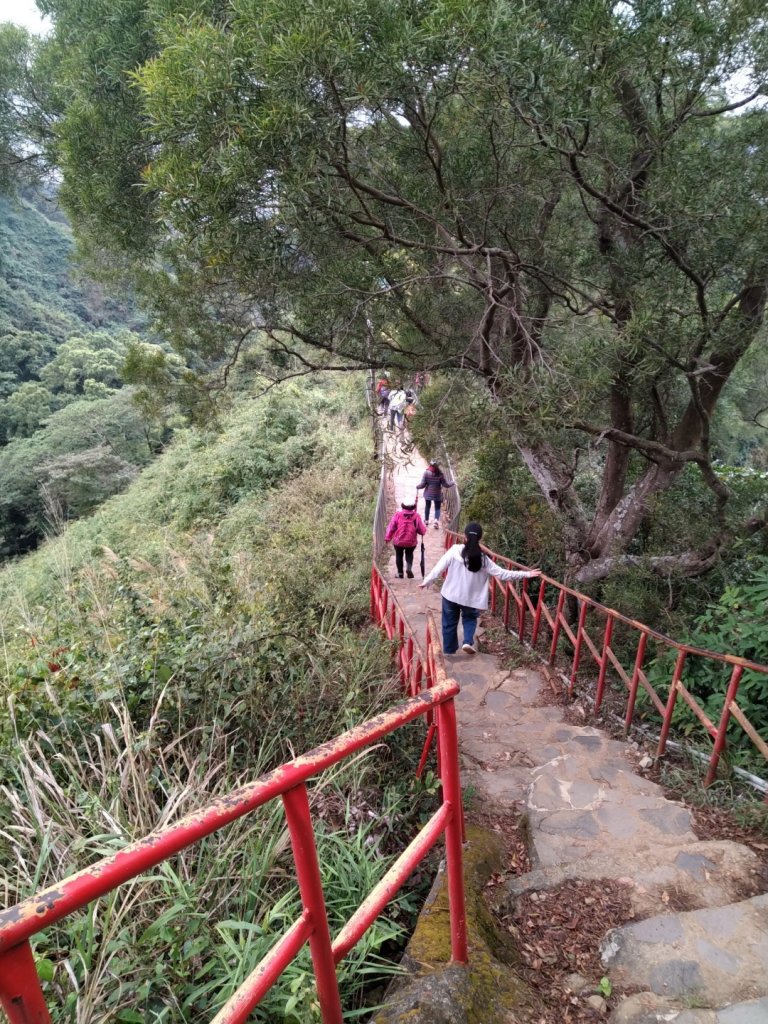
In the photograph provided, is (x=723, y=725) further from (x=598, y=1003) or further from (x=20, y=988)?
(x=20, y=988)

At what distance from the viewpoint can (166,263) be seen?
20.6ft

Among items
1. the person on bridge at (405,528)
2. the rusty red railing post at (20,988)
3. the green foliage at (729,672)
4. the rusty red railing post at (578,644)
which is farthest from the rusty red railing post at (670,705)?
the person on bridge at (405,528)

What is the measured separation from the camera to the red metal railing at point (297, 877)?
0.86 meters

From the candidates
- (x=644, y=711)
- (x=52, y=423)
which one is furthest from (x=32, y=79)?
(x=52, y=423)

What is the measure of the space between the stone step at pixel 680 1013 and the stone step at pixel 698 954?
0.17ft

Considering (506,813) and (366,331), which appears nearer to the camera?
(506,813)

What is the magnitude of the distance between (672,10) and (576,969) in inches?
207

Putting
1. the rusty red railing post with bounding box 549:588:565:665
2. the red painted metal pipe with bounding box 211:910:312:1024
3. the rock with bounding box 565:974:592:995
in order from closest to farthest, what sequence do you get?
the red painted metal pipe with bounding box 211:910:312:1024, the rock with bounding box 565:974:592:995, the rusty red railing post with bounding box 549:588:565:665

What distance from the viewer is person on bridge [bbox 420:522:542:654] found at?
507cm

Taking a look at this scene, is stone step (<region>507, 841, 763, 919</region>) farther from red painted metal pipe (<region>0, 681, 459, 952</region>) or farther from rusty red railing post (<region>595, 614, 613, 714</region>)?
red painted metal pipe (<region>0, 681, 459, 952</region>)

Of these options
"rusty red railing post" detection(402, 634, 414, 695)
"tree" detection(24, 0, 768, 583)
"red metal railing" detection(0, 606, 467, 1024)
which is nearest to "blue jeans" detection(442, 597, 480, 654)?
"rusty red railing post" detection(402, 634, 414, 695)

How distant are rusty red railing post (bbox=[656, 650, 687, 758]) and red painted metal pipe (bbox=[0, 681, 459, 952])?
2.97 meters

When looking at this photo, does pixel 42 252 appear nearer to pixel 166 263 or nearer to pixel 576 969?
pixel 166 263

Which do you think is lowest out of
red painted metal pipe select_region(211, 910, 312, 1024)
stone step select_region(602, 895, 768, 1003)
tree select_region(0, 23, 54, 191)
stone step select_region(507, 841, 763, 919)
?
stone step select_region(507, 841, 763, 919)
